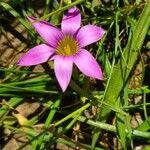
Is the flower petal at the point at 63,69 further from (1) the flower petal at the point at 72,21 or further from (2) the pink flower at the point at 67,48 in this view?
(1) the flower petal at the point at 72,21

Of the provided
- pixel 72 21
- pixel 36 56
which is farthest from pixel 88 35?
pixel 36 56

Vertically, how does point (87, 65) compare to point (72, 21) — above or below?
below

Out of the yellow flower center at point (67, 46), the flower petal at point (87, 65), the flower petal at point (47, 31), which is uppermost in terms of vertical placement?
the flower petal at point (47, 31)

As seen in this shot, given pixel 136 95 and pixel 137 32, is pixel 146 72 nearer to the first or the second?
pixel 136 95

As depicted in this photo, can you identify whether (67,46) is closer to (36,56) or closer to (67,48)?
(67,48)

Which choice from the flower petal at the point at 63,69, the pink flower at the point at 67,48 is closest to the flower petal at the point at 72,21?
the pink flower at the point at 67,48

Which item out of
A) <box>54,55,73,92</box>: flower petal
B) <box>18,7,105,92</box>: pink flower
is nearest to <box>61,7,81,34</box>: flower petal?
<box>18,7,105,92</box>: pink flower

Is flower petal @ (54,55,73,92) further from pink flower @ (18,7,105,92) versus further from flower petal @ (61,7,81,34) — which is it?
flower petal @ (61,7,81,34)
